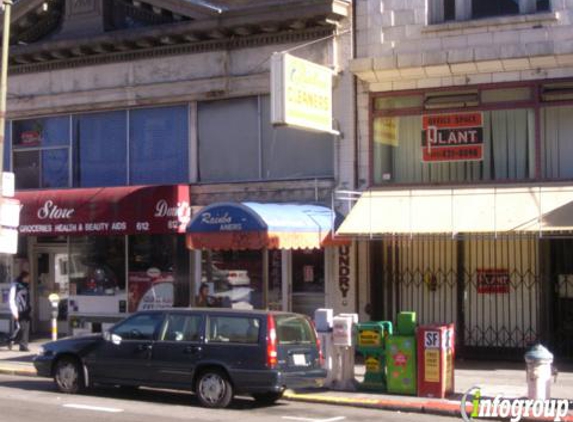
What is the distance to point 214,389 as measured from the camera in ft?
45.2

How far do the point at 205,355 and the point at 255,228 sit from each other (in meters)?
3.88

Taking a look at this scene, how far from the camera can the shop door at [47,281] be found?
78.9ft

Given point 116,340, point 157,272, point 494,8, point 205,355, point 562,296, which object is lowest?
point 205,355

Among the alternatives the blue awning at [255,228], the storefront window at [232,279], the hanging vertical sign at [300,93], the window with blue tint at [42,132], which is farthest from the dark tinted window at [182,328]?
the window with blue tint at [42,132]

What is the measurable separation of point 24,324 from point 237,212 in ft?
21.6

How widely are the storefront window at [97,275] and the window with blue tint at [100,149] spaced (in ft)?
4.73

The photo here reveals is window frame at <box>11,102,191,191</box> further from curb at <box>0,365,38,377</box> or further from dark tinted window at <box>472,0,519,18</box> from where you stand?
dark tinted window at <box>472,0,519,18</box>

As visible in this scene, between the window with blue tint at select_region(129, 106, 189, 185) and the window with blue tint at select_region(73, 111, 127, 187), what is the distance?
303 mm

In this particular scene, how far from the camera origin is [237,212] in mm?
17469

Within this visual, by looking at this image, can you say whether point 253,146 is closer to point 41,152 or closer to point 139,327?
point 41,152

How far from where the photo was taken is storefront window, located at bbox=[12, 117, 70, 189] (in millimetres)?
23547

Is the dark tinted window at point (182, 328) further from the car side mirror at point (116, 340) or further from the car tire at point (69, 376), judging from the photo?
the car tire at point (69, 376)

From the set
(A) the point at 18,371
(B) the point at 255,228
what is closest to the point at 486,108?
(B) the point at 255,228

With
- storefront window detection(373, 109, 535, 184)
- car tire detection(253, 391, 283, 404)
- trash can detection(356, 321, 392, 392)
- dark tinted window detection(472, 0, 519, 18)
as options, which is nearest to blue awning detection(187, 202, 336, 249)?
storefront window detection(373, 109, 535, 184)
